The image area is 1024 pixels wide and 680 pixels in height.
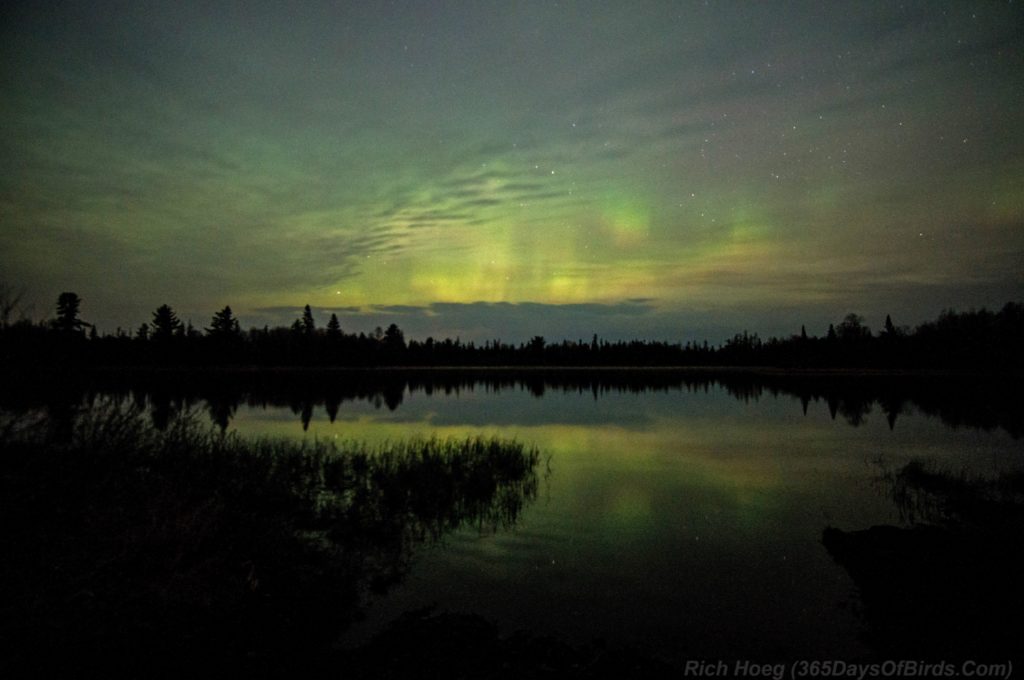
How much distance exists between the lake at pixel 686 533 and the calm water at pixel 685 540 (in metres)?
0.06

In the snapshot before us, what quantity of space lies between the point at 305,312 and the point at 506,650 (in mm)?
198440

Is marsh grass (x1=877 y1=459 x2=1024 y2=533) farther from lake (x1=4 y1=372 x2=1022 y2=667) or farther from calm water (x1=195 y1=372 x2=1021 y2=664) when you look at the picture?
calm water (x1=195 y1=372 x2=1021 y2=664)

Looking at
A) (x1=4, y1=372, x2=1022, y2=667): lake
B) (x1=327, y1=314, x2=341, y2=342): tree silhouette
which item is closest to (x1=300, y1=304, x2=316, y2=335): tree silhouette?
(x1=327, y1=314, x2=341, y2=342): tree silhouette

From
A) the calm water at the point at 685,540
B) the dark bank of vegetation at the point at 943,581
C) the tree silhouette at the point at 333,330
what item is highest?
the tree silhouette at the point at 333,330

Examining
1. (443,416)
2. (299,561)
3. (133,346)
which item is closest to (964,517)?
(299,561)

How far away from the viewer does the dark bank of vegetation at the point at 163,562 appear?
330 inches

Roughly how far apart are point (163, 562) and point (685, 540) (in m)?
14.5

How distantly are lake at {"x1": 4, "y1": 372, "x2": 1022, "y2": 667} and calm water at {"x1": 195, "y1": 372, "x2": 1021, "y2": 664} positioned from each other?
0.06m

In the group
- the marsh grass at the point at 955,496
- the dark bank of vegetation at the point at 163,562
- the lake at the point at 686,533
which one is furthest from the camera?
the marsh grass at the point at 955,496

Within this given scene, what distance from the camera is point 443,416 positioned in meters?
60.4

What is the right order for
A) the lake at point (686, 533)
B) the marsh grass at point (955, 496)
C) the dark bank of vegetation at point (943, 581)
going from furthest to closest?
the marsh grass at point (955, 496), the lake at point (686, 533), the dark bank of vegetation at point (943, 581)

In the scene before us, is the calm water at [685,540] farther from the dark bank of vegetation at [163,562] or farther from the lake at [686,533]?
the dark bank of vegetation at [163,562]

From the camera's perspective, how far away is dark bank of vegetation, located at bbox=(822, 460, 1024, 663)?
9695 millimetres

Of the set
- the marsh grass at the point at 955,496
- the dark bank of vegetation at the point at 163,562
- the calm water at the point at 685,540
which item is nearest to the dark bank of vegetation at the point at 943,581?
the marsh grass at the point at 955,496
